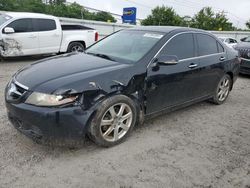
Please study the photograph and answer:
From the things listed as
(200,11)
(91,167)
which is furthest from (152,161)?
(200,11)

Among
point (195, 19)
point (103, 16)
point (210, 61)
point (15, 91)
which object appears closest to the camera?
point (15, 91)

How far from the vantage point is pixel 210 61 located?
4477mm

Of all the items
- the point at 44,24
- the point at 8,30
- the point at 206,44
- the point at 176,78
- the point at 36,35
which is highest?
the point at 44,24

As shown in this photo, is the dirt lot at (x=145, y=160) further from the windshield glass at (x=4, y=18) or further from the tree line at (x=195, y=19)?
the tree line at (x=195, y=19)

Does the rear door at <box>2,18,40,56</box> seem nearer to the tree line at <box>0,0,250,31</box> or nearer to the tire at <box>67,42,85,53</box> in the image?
the tire at <box>67,42,85,53</box>

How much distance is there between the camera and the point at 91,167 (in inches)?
111

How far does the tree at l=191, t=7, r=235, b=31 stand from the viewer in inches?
1677

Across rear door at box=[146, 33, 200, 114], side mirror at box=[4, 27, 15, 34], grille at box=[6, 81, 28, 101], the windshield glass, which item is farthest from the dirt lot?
the windshield glass

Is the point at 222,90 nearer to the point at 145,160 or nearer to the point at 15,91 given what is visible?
the point at 145,160

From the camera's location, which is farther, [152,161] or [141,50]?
[141,50]

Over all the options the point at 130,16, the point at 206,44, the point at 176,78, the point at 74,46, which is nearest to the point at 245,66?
the point at 206,44

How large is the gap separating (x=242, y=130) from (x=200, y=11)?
44877mm

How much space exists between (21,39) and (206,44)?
5971 mm

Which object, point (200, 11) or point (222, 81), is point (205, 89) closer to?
point (222, 81)
